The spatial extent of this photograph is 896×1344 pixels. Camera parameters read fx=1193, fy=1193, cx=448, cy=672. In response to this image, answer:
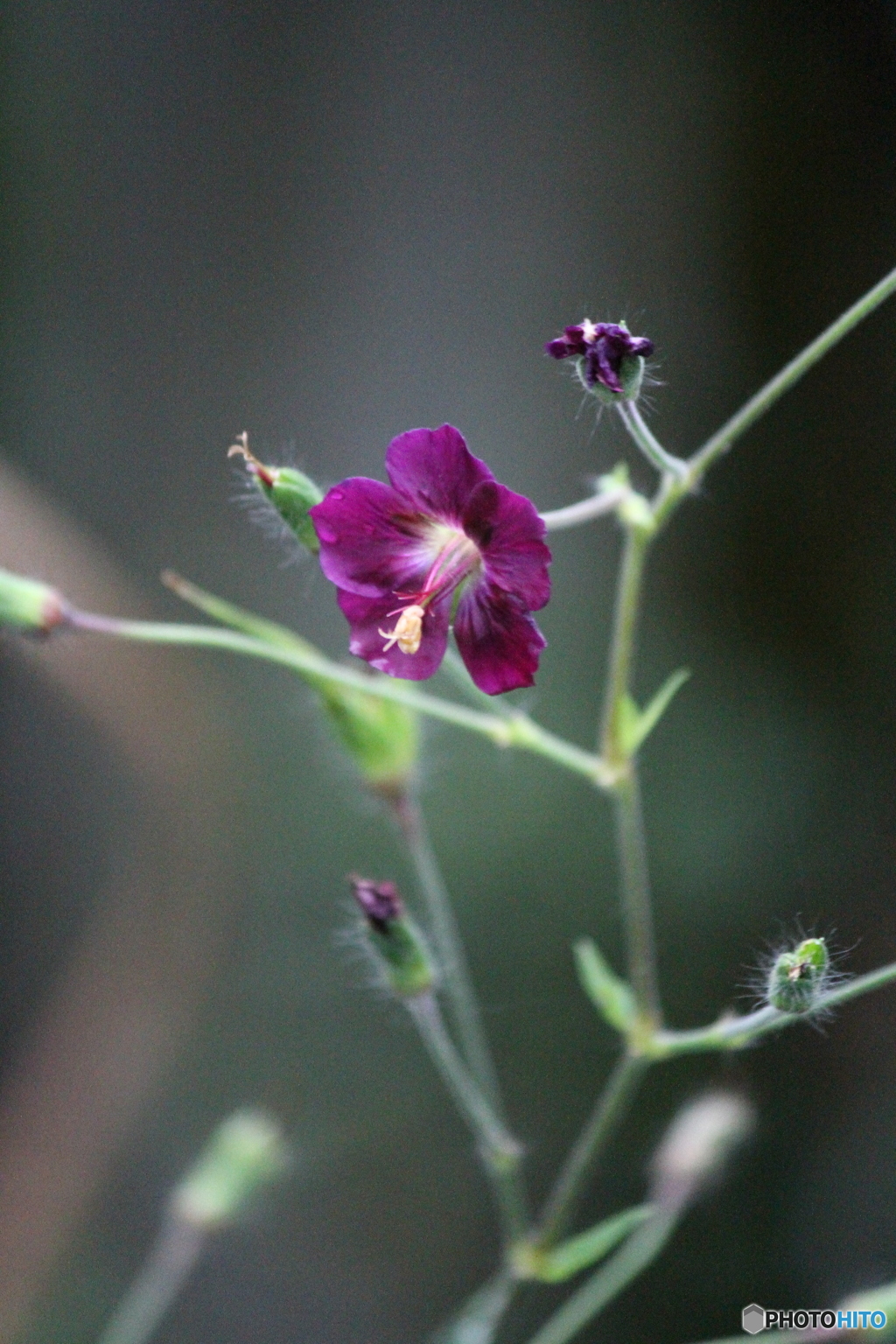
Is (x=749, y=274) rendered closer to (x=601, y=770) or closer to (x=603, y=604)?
(x=603, y=604)

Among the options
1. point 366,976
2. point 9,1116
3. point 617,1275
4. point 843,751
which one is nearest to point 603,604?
point 843,751

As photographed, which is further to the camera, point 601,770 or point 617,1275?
point 617,1275

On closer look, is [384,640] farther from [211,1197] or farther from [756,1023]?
[211,1197]

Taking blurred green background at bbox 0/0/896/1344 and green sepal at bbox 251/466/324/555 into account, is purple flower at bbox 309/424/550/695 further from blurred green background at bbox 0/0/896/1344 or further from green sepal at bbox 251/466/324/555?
blurred green background at bbox 0/0/896/1344

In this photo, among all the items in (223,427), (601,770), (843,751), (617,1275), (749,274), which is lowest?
(617,1275)

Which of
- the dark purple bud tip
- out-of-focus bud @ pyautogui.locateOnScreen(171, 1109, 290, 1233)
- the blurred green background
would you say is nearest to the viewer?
the dark purple bud tip

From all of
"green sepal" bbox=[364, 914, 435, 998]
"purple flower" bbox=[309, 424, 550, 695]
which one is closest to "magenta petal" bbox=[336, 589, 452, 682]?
"purple flower" bbox=[309, 424, 550, 695]
